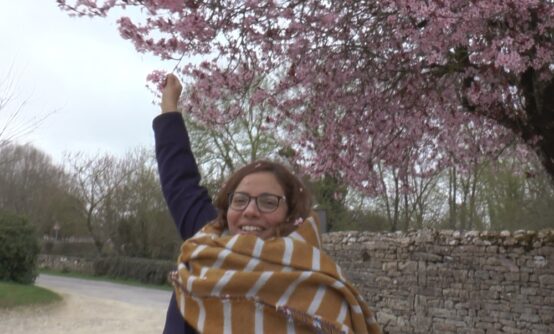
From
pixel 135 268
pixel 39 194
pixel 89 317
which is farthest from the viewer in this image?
pixel 39 194

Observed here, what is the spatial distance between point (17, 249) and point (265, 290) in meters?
20.4

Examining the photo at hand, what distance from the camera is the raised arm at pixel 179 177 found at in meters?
2.28

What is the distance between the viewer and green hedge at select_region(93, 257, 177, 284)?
29739 millimetres

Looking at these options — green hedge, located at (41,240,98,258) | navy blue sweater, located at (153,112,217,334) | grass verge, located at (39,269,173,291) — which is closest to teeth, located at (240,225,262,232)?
navy blue sweater, located at (153,112,217,334)

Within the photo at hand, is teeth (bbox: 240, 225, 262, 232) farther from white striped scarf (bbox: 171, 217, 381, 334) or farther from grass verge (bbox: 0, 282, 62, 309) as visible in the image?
grass verge (bbox: 0, 282, 62, 309)

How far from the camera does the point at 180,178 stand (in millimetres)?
2334

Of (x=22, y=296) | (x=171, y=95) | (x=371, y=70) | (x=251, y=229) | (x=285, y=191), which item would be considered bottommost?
(x=22, y=296)

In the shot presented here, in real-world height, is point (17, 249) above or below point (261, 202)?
above

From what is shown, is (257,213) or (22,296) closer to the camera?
(257,213)

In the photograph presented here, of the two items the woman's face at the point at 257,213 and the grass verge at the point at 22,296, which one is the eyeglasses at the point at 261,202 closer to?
the woman's face at the point at 257,213

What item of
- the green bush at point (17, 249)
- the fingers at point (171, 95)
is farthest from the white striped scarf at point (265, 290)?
the green bush at point (17, 249)

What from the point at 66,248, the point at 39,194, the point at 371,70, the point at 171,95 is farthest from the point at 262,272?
the point at 39,194

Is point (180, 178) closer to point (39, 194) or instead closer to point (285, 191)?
point (285, 191)

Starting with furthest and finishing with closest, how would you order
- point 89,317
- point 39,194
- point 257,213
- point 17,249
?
point 39,194 → point 17,249 → point 89,317 → point 257,213
